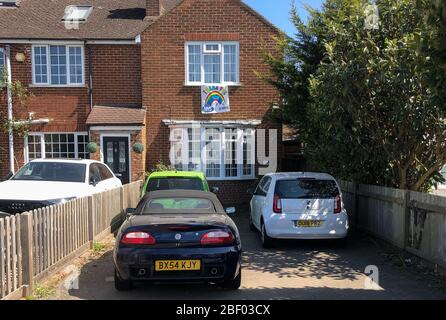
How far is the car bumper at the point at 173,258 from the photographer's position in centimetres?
577

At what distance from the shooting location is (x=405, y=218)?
27.5 ft

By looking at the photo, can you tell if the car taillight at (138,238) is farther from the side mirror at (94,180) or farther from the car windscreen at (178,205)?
the side mirror at (94,180)

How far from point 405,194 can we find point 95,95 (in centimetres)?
1231

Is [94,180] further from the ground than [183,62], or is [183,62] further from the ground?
[183,62]

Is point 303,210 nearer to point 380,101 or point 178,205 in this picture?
point 380,101

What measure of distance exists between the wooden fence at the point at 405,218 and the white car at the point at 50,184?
6065 mm

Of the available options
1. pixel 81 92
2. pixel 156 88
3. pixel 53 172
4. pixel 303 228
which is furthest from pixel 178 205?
pixel 81 92

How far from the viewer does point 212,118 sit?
17.2 m

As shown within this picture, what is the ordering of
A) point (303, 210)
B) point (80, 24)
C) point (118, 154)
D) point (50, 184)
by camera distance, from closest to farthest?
1. point (303, 210)
2. point (50, 184)
3. point (118, 154)
4. point (80, 24)

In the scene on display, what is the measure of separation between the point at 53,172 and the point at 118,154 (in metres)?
6.18

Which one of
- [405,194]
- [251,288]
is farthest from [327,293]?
[405,194]

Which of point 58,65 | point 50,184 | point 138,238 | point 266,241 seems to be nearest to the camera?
point 138,238

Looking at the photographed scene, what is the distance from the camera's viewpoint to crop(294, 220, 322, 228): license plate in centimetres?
898

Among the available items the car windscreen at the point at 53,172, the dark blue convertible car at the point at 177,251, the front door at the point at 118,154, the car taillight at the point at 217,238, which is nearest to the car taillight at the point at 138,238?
the dark blue convertible car at the point at 177,251
